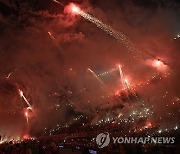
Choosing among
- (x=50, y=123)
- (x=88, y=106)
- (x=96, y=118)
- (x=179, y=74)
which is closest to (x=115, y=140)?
(x=179, y=74)

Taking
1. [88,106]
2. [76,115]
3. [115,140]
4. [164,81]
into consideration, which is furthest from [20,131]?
[115,140]

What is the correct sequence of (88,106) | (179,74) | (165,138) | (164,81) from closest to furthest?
(165,138), (179,74), (164,81), (88,106)

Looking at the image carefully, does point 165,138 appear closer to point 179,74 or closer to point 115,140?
point 115,140

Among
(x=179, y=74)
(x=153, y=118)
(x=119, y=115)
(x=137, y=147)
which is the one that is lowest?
(x=137, y=147)

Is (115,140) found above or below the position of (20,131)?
below

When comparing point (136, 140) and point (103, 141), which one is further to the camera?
point (103, 141)

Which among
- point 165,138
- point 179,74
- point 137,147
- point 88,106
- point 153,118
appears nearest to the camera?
point 137,147

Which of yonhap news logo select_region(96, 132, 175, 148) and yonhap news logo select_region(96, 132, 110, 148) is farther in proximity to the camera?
yonhap news logo select_region(96, 132, 110, 148)

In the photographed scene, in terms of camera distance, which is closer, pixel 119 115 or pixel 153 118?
pixel 153 118

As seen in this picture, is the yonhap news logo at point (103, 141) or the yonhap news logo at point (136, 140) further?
the yonhap news logo at point (103, 141)
